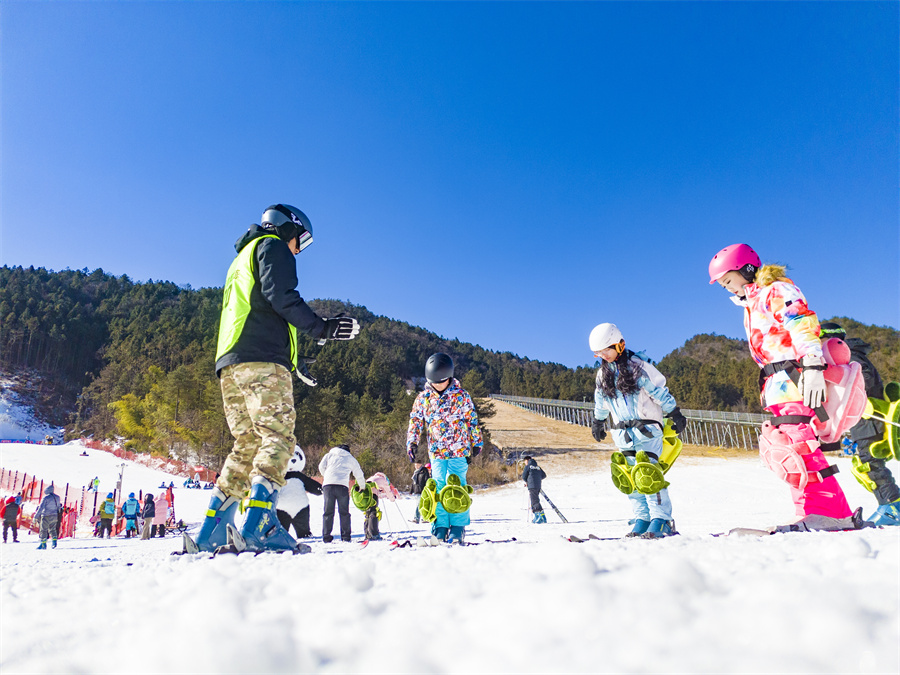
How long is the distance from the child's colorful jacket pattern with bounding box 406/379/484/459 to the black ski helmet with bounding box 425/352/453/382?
12 centimetres

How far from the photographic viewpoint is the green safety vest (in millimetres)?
3143

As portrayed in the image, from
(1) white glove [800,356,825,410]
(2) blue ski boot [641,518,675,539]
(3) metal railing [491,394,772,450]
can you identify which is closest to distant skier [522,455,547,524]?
(2) blue ski boot [641,518,675,539]

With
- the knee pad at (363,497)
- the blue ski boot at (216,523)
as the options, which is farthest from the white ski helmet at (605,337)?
the knee pad at (363,497)

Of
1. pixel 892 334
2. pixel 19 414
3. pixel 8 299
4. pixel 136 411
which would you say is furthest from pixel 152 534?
pixel 8 299

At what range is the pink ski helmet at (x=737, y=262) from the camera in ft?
13.4

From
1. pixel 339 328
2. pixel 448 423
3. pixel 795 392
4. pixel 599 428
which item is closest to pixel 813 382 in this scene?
pixel 795 392

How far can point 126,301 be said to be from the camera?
11038 centimetres

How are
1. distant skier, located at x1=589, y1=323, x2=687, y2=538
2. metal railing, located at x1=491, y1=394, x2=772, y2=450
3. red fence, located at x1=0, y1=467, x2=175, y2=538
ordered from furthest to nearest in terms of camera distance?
1. metal railing, located at x1=491, y1=394, x2=772, y2=450
2. red fence, located at x1=0, y1=467, x2=175, y2=538
3. distant skier, located at x1=589, y1=323, x2=687, y2=538

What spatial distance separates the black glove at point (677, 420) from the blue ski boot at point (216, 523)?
→ 147 inches

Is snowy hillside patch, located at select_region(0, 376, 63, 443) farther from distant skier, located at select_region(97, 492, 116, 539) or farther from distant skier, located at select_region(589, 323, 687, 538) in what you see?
distant skier, located at select_region(589, 323, 687, 538)

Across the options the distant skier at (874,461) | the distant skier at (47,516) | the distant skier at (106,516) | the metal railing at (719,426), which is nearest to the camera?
the distant skier at (874,461)

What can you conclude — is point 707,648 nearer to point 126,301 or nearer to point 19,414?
point 19,414

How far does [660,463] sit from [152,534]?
15.4 metres

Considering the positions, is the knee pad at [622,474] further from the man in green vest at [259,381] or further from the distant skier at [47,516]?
the distant skier at [47,516]
